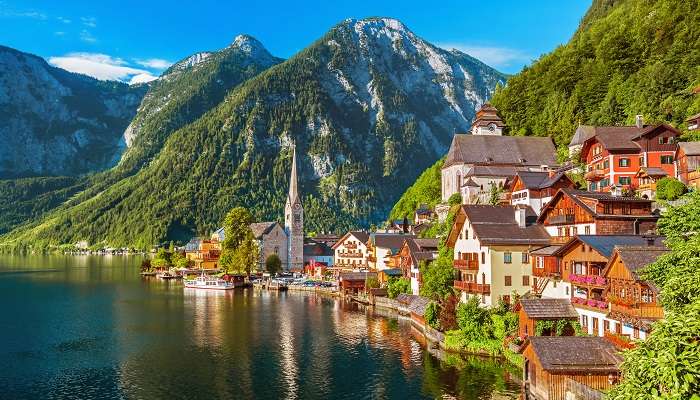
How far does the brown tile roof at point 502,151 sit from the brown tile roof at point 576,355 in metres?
72.9

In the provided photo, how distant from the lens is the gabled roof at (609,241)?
1794 inches

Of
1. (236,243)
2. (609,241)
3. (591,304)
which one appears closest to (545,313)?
(591,304)

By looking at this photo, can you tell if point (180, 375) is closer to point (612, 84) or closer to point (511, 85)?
point (612, 84)

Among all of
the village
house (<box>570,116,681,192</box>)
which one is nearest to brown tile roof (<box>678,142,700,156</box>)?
the village

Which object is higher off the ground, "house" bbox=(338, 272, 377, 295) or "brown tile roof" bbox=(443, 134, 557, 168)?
"brown tile roof" bbox=(443, 134, 557, 168)

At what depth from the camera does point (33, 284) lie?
133000mm

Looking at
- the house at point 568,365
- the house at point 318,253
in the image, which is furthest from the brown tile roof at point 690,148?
the house at point 318,253

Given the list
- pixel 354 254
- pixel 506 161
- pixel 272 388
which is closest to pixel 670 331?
pixel 272 388

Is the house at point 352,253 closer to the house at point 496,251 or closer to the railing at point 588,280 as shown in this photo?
the house at point 496,251

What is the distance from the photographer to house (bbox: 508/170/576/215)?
6912cm

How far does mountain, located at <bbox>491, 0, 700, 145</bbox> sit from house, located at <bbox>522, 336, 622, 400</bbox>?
59385mm

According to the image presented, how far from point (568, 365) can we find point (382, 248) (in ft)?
264

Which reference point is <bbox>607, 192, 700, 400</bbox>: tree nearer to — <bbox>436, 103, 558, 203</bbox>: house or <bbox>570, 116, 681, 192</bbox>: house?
<bbox>570, 116, 681, 192</bbox>: house

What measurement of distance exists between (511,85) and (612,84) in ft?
115
